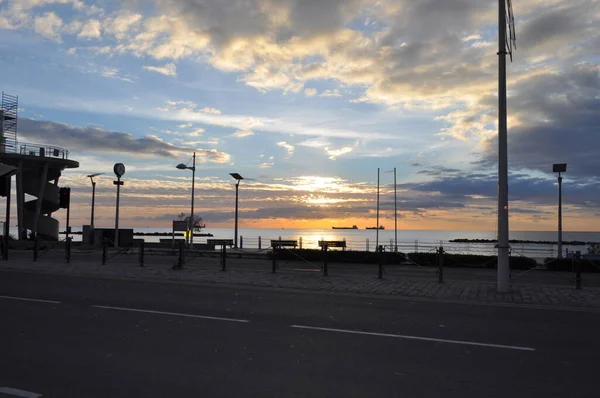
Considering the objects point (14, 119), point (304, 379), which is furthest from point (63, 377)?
point (14, 119)

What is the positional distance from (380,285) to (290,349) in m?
8.92

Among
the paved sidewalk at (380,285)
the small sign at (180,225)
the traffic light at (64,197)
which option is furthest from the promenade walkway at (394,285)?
the traffic light at (64,197)

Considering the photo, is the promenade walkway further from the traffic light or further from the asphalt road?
the traffic light

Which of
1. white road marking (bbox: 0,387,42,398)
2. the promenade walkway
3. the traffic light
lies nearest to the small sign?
the promenade walkway

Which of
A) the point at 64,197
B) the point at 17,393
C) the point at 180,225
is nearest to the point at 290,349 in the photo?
the point at 17,393

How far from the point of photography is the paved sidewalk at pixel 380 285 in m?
12.9

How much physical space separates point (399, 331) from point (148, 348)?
13.7 ft

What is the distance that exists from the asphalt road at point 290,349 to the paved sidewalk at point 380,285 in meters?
1.57

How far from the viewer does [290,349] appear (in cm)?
718

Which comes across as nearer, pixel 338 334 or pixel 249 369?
pixel 249 369

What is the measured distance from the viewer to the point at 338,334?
829 cm

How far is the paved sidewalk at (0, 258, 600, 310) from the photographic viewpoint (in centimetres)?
1286

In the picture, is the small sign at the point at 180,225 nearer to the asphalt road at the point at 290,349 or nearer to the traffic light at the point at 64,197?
the asphalt road at the point at 290,349

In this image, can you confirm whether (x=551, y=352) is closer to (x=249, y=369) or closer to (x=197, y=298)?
(x=249, y=369)
